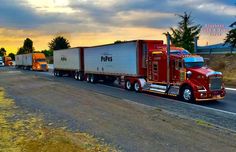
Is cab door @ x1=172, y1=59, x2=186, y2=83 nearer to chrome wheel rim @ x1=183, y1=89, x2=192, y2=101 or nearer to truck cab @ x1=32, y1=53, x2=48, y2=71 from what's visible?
chrome wheel rim @ x1=183, y1=89, x2=192, y2=101

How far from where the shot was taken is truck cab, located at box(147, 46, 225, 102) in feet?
62.5

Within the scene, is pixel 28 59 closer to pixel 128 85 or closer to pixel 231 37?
pixel 231 37

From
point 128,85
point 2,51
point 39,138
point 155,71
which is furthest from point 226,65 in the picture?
point 2,51

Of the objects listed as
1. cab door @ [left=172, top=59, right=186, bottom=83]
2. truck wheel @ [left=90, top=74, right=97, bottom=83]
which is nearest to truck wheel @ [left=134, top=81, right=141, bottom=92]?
cab door @ [left=172, top=59, right=186, bottom=83]

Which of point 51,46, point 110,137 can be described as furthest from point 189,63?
point 51,46

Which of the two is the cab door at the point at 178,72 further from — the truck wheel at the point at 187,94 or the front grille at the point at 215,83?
the front grille at the point at 215,83

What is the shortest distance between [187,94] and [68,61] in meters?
25.8

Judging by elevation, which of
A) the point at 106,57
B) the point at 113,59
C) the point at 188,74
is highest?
the point at 106,57

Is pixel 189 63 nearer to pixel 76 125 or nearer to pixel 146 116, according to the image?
pixel 146 116

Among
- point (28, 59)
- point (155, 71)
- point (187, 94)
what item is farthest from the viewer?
point (28, 59)

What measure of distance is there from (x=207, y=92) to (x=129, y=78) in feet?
28.4

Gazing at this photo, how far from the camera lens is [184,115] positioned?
1441 centimetres

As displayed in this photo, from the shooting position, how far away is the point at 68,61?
4338 cm

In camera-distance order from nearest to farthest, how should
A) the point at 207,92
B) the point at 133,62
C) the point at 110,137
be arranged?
the point at 110,137, the point at 207,92, the point at 133,62
